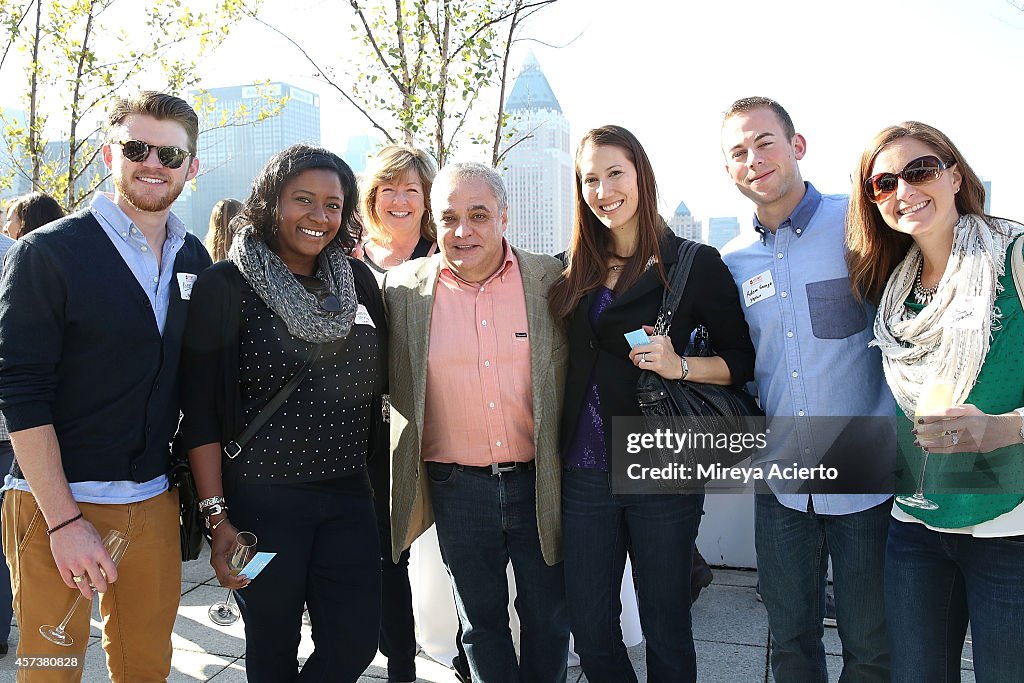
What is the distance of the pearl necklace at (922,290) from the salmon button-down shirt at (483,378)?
4.25 ft

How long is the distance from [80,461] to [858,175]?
103 inches

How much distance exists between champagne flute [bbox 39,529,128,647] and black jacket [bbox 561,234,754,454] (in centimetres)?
149

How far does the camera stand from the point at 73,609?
223 centimetres

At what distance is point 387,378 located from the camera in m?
2.93

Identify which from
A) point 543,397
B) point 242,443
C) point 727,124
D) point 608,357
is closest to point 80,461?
point 242,443

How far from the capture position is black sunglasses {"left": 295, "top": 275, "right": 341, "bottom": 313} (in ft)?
8.13

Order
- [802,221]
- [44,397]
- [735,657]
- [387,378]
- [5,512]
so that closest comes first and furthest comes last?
[44,397]
[5,512]
[802,221]
[387,378]
[735,657]

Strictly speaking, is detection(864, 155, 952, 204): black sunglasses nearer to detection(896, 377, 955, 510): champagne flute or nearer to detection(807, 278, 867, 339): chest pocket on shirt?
detection(807, 278, 867, 339): chest pocket on shirt

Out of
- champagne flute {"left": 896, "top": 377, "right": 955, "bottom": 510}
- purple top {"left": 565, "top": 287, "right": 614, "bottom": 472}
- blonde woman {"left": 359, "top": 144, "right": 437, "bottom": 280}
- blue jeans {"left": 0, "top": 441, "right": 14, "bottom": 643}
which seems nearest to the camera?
champagne flute {"left": 896, "top": 377, "right": 955, "bottom": 510}

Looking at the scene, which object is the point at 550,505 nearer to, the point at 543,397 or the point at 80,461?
the point at 543,397

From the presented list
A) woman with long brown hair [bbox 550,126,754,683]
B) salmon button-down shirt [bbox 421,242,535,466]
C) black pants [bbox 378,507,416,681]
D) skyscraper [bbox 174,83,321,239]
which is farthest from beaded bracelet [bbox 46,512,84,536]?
skyscraper [bbox 174,83,321,239]

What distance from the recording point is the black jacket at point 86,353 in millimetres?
2090

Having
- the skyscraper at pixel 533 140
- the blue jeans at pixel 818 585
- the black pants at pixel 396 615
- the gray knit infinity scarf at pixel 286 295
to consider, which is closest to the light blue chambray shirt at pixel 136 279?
the gray knit infinity scarf at pixel 286 295

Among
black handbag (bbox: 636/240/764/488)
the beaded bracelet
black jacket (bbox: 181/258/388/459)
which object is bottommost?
the beaded bracelet
